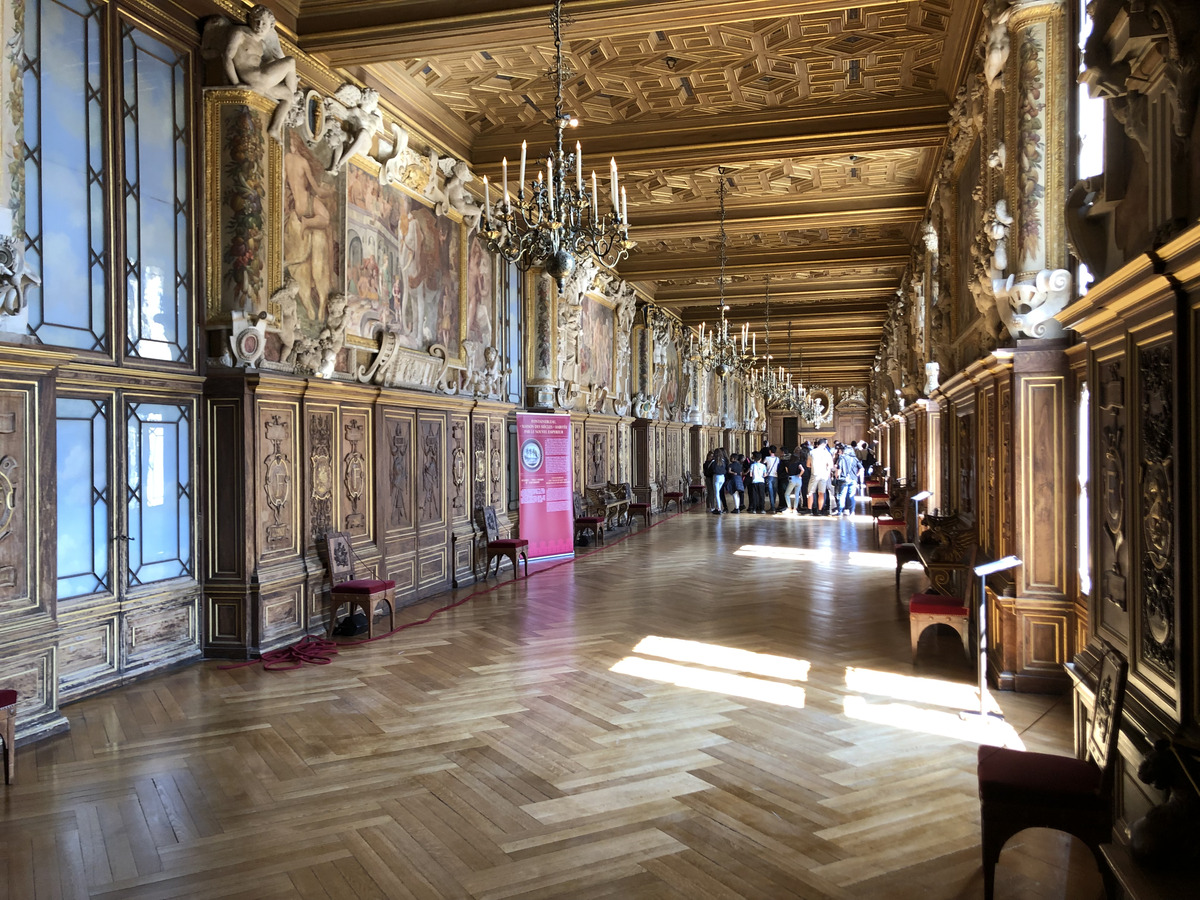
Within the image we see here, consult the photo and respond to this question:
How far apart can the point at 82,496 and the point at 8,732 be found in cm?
177

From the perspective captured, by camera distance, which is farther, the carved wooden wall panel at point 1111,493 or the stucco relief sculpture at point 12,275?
the stucco relief sculpture at point 12,275

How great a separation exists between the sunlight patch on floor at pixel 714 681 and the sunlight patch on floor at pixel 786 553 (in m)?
6.09

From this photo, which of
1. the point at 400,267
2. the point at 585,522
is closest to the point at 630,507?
the point at 585,522

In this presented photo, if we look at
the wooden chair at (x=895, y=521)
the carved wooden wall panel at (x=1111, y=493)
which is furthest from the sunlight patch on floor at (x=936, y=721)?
the wooden chair at (x=895, y=521)

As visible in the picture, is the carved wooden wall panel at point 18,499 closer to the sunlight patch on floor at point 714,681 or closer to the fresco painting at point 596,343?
the sunlight patch on floor at point 714,681

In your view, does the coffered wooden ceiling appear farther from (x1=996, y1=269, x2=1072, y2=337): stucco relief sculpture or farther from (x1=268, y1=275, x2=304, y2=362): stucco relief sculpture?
(x1=996, y1=269, x2=1072, y2=337): stucco relief sculpture

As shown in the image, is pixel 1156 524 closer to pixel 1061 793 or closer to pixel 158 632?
pixel 1061 793

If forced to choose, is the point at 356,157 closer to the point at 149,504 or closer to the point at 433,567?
the point at 149,504

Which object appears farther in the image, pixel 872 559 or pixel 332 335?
pixel 872 559

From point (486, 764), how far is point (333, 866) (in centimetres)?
113

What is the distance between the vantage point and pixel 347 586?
22.8 ft

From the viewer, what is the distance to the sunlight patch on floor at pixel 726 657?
597 cm

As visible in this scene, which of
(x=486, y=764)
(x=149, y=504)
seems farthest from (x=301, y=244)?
(x=486, y=764)

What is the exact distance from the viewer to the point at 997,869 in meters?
3.16
